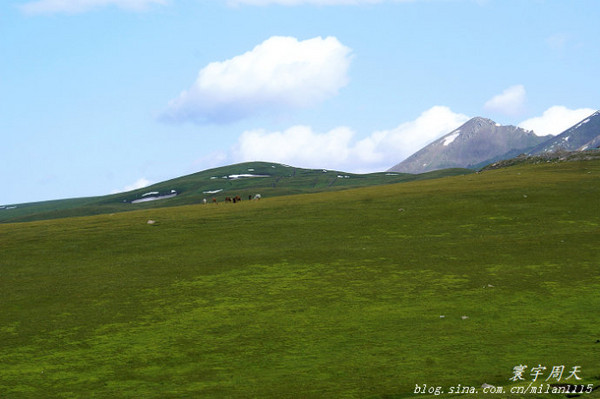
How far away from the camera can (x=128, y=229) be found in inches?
2628

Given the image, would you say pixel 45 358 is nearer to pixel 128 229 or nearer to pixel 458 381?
pixel 458 381

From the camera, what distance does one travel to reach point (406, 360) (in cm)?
2403

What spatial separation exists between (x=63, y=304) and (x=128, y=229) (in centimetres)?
2959

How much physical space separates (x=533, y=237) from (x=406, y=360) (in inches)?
1214

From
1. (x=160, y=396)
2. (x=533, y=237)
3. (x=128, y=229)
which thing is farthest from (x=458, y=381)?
(x=128, y=229)

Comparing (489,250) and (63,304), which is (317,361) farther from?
(489,250)

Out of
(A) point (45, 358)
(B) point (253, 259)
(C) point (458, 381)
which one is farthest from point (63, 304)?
(C) point (458, 381)

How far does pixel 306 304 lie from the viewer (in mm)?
34344

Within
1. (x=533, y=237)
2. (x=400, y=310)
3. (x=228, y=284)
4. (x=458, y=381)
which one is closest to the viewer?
(x=458, y=381)

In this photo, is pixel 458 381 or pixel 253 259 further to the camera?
pixel 253 259

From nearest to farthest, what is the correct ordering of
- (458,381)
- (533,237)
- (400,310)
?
(458,381) < (400,310) < (533,237)

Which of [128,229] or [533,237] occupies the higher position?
[128,229]

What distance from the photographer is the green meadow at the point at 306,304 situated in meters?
23.2

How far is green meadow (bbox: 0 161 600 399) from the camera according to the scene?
23219 millimetres
